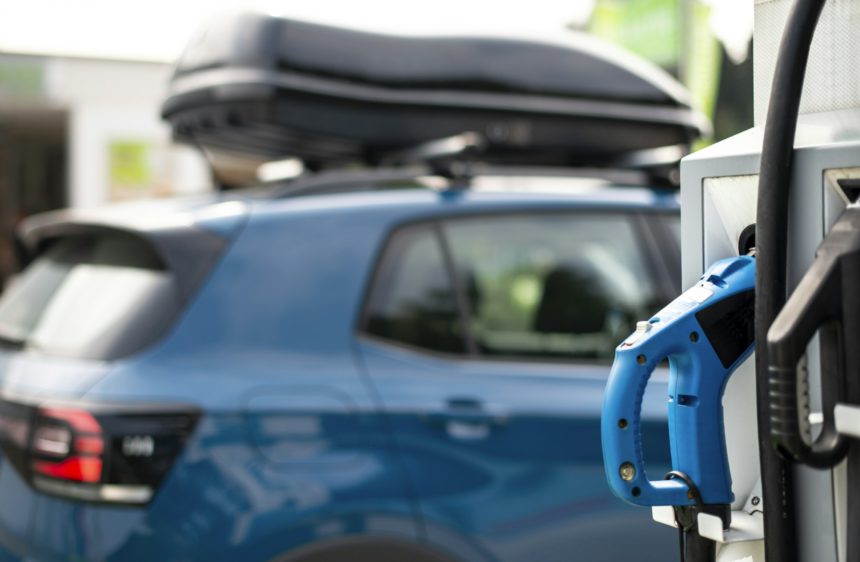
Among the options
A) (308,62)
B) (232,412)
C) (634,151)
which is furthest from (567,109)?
(232,412)

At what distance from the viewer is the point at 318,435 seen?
8.70 ft

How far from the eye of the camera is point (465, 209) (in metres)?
3.06

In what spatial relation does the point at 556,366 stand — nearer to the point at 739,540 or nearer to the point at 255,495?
the point at 255,495

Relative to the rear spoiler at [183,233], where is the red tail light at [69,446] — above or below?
below

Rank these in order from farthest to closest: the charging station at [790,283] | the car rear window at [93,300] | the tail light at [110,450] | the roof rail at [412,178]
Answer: the roof rail at [412,178] < the car rear window at [93,300] < the tail light at [110,450] < the charging station at [790,283]

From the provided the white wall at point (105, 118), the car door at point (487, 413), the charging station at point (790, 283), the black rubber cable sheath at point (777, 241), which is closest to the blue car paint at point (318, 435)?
the car door at point (487, 413)

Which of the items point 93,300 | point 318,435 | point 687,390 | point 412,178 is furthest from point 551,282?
point 687,390

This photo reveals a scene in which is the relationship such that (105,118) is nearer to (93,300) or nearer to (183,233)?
(93,300)

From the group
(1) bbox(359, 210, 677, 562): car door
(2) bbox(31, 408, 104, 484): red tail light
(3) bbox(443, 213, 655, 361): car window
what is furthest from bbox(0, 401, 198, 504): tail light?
(3) bbox(443, 213, 655, 361): car window

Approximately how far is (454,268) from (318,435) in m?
0.65

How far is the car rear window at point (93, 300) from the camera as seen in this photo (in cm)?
271

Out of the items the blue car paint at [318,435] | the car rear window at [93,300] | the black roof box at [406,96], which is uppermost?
the black roof box at [406,96]

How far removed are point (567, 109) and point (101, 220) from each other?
4.60ft

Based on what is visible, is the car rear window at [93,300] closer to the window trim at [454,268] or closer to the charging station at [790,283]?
the window trim at [454,268]
